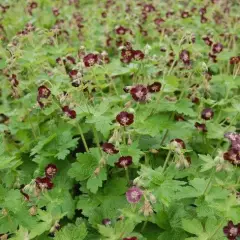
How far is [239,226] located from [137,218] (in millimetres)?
574

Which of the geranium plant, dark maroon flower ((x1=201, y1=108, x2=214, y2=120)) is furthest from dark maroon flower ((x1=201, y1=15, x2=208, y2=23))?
dark maroon flower ((x1=201, y1=108, x2=214, y2=120))

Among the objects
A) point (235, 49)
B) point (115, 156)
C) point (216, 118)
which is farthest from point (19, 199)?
point (235, 49)

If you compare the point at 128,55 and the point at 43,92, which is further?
the point at 128,55

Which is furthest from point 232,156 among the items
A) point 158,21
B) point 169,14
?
point 169,14

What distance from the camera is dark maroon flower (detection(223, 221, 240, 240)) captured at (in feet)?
7.70

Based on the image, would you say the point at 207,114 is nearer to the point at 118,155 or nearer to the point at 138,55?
the point at 138,55

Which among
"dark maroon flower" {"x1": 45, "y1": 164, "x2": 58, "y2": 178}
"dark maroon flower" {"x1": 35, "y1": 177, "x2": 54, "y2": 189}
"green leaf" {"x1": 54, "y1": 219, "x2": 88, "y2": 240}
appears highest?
"dark maroon flower" {"x1": 35, "y1": 177, "x2": 54, "y2": 189}

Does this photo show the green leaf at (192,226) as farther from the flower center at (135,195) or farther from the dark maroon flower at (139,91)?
the dark maroon flower at (139,91)

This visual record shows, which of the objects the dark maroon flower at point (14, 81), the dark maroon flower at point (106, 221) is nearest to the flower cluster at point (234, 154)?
the dark maroon flower at point (106, 221)

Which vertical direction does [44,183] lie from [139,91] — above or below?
below

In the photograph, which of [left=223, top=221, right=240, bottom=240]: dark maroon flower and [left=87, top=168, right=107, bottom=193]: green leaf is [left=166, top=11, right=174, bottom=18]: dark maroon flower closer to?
[left=87, top=168, right=107, bottom=193]: green leaf

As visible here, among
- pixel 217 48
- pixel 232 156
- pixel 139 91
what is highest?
pixel 139 91

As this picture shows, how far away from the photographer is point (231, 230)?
2.35 meters

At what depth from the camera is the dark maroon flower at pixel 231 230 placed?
2.35m
